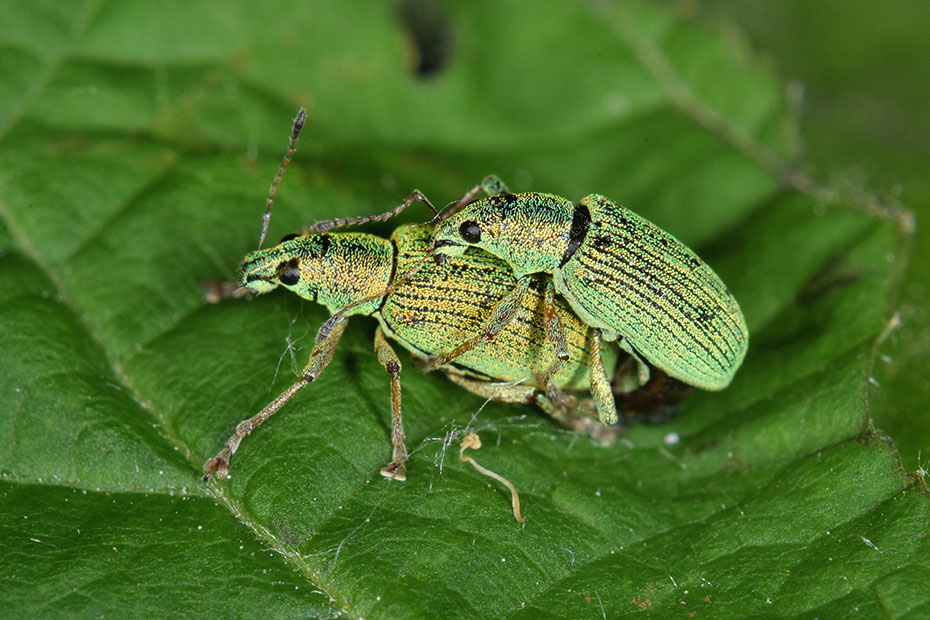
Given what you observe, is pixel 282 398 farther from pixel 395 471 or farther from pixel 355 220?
pixel 355 220

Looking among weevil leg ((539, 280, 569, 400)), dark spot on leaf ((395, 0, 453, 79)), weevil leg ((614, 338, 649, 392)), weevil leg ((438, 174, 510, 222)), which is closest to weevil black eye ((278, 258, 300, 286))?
weevil leg ((438, 174, 510, 222))

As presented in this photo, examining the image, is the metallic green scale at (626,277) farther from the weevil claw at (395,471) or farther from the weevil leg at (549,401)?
the weevil claw at (395,471)

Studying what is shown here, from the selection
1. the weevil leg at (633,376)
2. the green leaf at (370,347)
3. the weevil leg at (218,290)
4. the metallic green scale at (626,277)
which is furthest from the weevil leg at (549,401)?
the weevil leg at (218,290)

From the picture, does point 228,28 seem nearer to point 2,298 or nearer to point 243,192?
point 243,192

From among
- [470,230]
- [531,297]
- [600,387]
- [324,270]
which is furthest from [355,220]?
[600,387]

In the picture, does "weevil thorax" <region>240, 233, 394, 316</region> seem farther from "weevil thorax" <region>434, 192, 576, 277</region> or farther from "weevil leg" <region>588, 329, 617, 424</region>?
"weevil leg" <region>588, 329, 617, 424</region>

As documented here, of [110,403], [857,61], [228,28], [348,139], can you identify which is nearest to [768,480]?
[110,403]
